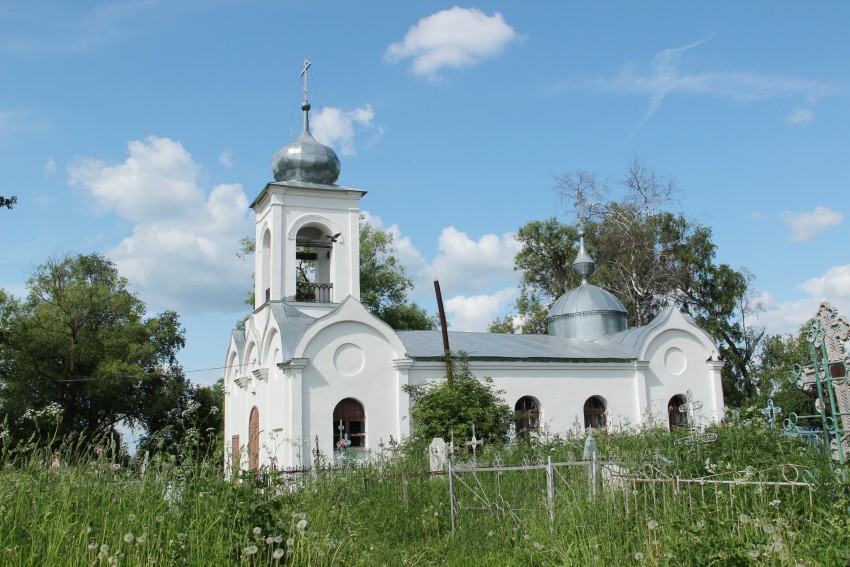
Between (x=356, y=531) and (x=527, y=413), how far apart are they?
1301 centimetres

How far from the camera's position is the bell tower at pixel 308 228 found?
22188mm

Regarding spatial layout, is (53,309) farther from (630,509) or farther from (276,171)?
(630,509)

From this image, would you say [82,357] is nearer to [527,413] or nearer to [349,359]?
[349,359]

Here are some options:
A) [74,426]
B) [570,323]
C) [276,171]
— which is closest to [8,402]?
[74,426]

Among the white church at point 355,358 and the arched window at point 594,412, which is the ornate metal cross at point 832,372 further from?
the arched window at point 594,412

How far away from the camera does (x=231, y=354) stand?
2467cm

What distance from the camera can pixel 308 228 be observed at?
2389 cm

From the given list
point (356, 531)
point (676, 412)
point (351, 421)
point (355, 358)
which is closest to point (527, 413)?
point (351, 421)

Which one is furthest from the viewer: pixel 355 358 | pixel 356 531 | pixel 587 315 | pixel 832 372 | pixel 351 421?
pixel 587 315

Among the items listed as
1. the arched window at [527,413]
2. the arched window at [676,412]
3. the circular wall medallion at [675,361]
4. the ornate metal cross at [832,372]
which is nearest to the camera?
the ornate metal cross at [832,372]

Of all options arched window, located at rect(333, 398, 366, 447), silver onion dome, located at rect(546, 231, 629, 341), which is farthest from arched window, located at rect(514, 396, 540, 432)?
silver onion dome, located at rect(546, 231, 629, 341)

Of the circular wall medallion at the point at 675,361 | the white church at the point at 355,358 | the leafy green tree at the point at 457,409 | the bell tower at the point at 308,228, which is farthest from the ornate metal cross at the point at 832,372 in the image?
the circular wall medallion at the point at 675,361

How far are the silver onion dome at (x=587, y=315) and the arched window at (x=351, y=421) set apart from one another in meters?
10.1

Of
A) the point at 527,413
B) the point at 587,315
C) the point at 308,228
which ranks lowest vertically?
the point at 527,413
